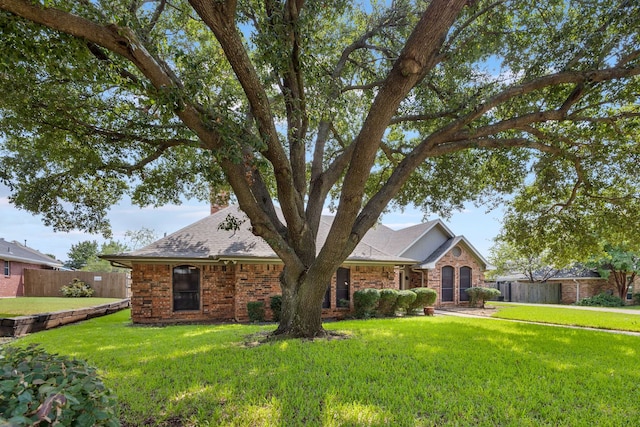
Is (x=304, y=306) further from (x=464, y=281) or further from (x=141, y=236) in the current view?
(x=141, y=236)

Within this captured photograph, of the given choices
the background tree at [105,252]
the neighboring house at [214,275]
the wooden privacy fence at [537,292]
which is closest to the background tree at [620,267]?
the wooden privacy fence at [537,292]

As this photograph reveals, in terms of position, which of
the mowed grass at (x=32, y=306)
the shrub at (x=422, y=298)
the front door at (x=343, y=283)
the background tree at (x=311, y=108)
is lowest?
the mowed grass at (x=32, y=306)

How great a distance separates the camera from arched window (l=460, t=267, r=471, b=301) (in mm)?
19016

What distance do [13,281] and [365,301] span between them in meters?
23.3

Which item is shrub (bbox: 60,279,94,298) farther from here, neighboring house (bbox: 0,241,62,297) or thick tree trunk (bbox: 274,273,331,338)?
thick tree trunk (bbox: 274,273,331,338)

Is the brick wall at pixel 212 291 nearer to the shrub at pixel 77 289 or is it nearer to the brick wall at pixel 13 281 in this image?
the shrub at pixel 77 289

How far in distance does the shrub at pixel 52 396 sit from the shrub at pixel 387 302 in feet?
38.7

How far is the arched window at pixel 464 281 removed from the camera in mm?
19016

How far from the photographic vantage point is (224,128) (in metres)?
5.03

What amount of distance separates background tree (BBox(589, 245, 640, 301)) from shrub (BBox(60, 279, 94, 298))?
32463 millimetres

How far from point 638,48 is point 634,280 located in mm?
24368

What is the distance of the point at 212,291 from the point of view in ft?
40.4

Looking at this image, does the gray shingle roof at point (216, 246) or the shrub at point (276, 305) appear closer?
the gray shingle roof at point (216, 246)

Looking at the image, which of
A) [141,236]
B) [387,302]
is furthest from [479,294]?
[141,236]
